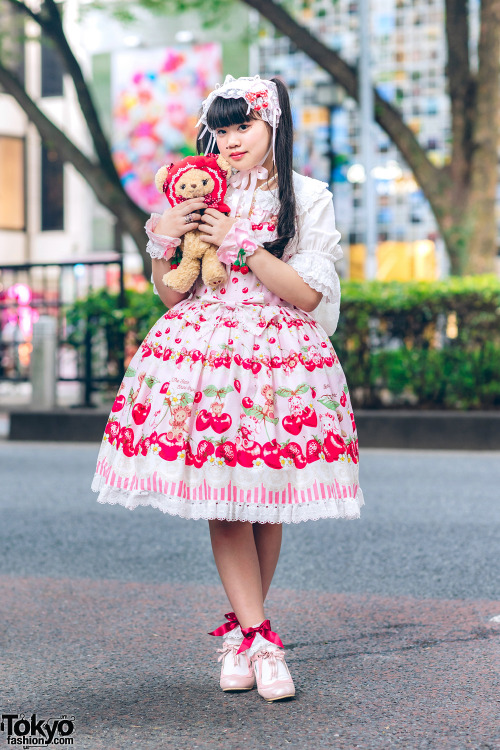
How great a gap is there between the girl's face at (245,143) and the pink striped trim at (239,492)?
946mm

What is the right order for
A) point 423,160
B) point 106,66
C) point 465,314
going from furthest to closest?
point 106,66
point 423,160
point 465,314

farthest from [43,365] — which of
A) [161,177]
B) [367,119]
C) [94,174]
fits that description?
[161,177]

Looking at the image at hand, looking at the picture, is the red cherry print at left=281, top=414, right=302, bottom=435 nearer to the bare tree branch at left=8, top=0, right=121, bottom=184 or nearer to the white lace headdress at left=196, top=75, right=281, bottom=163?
the white lace headdress at left=196, top=75, right=281, bottom=163

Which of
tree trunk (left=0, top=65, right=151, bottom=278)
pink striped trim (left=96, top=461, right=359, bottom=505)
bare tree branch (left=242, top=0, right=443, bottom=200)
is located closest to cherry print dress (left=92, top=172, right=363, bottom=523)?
pink striped trim (left=96, top=461, right=359, bottom=505)

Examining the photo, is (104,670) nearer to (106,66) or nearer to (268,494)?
(268,494)

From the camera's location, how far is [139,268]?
1028 inches

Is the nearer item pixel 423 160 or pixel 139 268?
pixel 423 160

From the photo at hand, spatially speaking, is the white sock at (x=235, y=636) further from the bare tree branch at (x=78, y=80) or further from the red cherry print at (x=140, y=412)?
the bare tree branch at (x=78, y=80)

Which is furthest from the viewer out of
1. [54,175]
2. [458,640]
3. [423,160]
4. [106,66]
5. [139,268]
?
[54,175]

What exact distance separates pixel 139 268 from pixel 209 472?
77.5 feet

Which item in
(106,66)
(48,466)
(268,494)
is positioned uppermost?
(106,66)

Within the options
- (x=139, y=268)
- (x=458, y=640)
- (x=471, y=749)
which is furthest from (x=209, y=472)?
(x=139, y=268)

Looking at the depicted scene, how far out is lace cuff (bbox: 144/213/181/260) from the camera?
9.93ft

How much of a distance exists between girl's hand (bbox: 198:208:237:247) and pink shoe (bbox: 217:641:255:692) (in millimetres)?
1150
